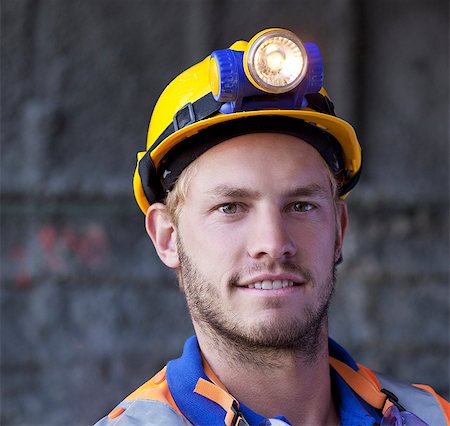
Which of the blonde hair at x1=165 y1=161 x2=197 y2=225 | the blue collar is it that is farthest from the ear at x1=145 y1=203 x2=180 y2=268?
the blue collar

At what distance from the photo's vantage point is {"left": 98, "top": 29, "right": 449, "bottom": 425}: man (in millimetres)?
2221

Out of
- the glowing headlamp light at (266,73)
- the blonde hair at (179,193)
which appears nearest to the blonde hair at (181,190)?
the blonde hair at (179,193)

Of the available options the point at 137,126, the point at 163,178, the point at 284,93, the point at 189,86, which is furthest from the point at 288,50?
the point at 137,126

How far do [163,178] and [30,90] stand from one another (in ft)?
8.65

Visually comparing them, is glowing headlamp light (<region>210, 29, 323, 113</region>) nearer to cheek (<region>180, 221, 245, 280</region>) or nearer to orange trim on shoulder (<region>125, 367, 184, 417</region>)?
cheek (<region>180, 221, 245, 280</region>)

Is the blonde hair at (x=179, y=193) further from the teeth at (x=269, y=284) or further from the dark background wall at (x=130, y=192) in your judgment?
the dark background wall at (x=130, y=192)

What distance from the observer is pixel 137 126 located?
4953 millimetres

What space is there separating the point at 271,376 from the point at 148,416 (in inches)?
15.0

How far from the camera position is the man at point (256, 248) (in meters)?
2.22

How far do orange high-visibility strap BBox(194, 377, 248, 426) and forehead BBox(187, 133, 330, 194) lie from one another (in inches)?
22.2

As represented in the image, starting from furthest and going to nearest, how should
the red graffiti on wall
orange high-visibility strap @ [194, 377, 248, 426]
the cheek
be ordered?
the red graffiti on wall, the cheek, orange high-visibility strap @ [194, 377, 248, 426]

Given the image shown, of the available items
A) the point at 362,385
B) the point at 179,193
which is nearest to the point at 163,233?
the point at 179,193

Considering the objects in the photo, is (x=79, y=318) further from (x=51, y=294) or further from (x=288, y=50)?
(x=288, y=50)

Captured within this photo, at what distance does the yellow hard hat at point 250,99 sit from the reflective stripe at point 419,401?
0.76m
